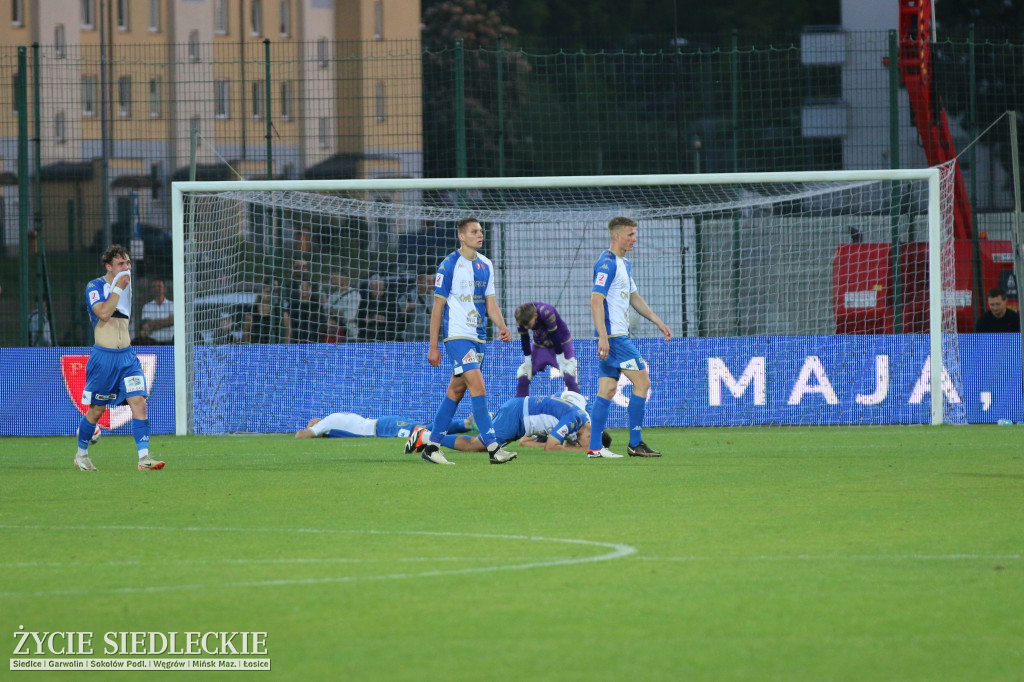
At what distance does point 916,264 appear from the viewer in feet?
55.0

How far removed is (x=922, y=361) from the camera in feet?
52.7

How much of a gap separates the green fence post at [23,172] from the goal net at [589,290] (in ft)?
8.03

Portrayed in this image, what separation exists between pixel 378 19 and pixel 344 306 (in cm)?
1342

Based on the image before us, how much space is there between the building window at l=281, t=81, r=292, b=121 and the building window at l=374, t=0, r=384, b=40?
997cm

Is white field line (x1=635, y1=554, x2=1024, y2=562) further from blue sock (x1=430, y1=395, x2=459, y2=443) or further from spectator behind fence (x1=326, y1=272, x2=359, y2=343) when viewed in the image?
spectator behind fence (x1=326, y1=272, x2=359, y2=343)

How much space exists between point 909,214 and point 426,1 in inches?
522

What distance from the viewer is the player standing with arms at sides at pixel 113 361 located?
11.1m

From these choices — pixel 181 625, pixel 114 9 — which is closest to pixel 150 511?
pixel 181 625

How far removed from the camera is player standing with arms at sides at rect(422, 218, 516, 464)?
11266mm

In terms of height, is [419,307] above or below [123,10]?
below

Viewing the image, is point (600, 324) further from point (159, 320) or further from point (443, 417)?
point (159, 320)

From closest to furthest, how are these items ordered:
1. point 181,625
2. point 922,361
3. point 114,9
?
point 181,625 → point 922,361 → point 114,9

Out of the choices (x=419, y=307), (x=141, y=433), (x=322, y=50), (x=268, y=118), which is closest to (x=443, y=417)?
(x=141, y=433)

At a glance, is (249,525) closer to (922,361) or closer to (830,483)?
(830,483)
